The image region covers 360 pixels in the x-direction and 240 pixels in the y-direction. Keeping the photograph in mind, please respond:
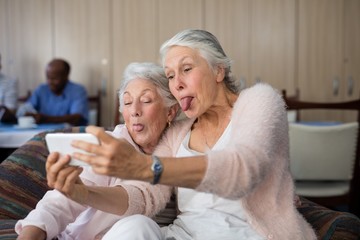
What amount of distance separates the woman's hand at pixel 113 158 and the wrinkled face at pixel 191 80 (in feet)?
1.29

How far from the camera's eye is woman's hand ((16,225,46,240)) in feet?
4.03

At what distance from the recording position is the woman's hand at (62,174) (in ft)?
3.47

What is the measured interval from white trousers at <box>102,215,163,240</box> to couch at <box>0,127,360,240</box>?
0.35 meters

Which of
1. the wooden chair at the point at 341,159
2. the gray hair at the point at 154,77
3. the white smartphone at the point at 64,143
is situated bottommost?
the wooden chair at the point at 341,159

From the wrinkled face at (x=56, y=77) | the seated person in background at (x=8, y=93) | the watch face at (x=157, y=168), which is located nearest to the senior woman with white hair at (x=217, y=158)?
the watch face at (x=157, y=168)

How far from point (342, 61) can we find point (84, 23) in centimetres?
276

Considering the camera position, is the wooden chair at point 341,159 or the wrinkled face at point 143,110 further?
the wooden chair at point 341,159

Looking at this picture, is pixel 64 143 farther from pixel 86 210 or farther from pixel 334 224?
pixel 334 224

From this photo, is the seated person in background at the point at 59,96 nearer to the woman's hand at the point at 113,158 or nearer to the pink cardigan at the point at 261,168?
the pink cardigan at the point at 261,168

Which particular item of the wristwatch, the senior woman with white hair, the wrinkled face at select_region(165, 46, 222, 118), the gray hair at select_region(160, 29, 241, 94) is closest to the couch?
the senior woman with white hair

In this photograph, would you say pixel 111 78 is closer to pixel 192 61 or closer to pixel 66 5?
pixel 66 5

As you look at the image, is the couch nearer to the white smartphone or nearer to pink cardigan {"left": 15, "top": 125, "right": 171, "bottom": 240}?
pink cardigan {"left": 15, "top": 125, "right": 171, "bottom": 240}

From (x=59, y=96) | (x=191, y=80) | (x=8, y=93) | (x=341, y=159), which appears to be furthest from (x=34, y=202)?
(x=8, y=93)

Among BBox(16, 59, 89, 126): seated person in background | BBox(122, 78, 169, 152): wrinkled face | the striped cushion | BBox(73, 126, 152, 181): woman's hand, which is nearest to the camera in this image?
BBox(73, 126, 152, 181): woman's hand
